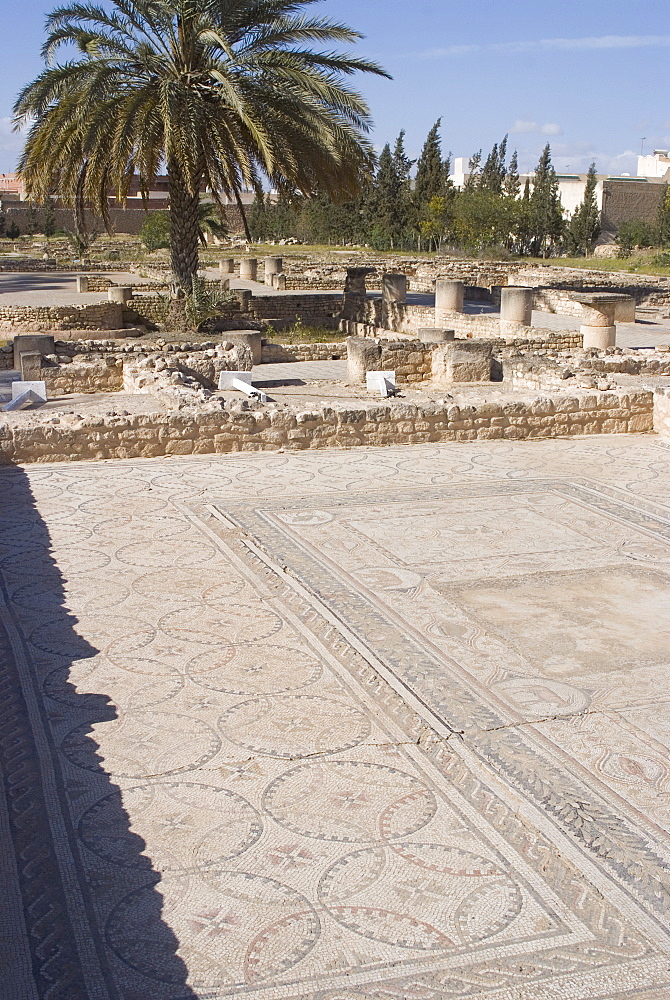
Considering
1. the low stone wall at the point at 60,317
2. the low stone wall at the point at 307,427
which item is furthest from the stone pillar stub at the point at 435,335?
the low stone wall at the point at 60,317

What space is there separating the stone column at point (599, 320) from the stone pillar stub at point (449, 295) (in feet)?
13.0

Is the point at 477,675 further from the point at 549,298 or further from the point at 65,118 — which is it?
the point at 549,298

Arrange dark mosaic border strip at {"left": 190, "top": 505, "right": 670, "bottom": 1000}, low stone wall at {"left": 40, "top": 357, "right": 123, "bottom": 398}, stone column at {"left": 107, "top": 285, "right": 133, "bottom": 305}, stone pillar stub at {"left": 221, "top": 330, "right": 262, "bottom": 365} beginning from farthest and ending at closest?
1. stone column at {"left": 107, "top": 285, "right": 133, "bottom": 305}
2. stone pillar stub at {"left": 221, "top": 330, "right": 262, "bottom": 365}
3. low stone wall at {"left": 40, "top": 357, "right": 123, "bottom": 398}
4. dark mosaic border strip at {"left": 190, "top": 505, "right": 670, "bottom": 1000}

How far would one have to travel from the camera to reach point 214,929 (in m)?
2.53

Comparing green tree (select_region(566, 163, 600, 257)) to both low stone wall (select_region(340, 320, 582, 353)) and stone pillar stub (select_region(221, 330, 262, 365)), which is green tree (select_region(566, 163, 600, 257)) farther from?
stone pillar stub (select_region(221, 330, 262, 365))

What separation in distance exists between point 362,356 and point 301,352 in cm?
309

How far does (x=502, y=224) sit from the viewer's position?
39.4 m

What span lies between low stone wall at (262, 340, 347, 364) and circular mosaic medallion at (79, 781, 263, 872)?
13.1 m

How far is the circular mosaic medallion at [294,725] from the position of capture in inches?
136

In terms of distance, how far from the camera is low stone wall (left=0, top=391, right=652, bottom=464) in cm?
750

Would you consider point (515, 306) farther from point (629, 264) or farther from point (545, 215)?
point (545, 215)

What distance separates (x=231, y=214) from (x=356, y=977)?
47723mm

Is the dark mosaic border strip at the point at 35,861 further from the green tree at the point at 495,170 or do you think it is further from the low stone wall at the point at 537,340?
the green tree at the point at 495,170

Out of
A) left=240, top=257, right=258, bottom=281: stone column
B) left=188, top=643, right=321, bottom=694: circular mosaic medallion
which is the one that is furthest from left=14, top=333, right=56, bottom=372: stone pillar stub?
left=240, top=257, right=258, bottom=281: stone column
